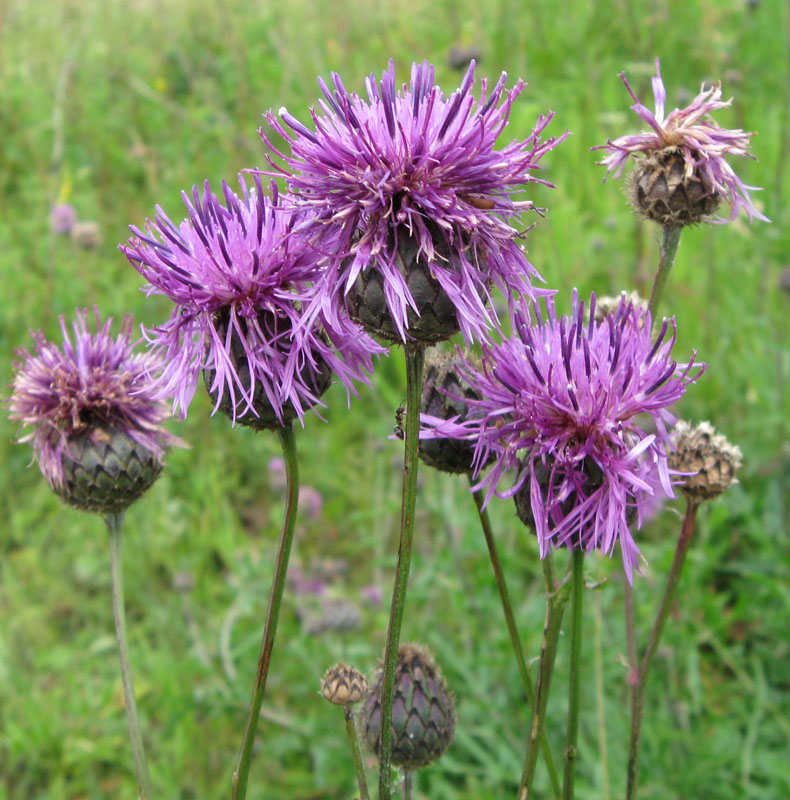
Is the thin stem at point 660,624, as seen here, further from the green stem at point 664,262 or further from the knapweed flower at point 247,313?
the knapweed flower at point 247,313

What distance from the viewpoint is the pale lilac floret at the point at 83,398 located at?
214cm

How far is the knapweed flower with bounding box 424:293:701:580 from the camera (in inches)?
60.4

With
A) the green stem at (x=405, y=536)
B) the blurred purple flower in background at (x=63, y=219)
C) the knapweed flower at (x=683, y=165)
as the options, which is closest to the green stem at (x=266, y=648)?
the green stem at (x=405, y=536)

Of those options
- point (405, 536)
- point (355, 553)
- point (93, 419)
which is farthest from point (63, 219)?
point (405, 536)

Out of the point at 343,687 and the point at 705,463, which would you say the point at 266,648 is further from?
the point at 705,463

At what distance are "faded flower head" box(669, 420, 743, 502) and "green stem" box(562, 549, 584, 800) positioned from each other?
48 centimetres

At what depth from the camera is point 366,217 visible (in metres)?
1.49

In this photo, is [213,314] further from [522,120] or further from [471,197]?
[522,120]

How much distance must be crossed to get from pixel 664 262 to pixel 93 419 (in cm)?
137

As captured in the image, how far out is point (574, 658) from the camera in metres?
1.60

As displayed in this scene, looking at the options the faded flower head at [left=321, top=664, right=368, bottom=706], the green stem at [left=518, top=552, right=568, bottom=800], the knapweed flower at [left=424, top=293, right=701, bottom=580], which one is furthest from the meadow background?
the faded flower head at [left=321, top=664, right=368, bottom=706]

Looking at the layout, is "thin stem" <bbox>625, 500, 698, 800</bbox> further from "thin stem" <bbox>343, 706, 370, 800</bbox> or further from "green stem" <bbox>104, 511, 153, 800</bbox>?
"green stem" <bbox>104, 511, 153, 800</bbox>

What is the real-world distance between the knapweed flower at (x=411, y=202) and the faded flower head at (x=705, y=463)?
0.72 m

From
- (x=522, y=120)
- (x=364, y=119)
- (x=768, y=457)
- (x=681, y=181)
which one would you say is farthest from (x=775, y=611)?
(x=522, y=120)
